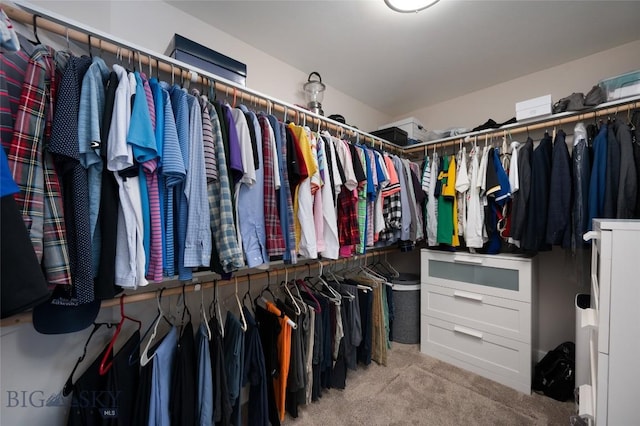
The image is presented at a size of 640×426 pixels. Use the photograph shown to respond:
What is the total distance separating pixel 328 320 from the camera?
5.21 ft

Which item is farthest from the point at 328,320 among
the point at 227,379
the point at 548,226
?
the point at 548,226

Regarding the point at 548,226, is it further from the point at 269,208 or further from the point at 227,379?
the point at 227,379

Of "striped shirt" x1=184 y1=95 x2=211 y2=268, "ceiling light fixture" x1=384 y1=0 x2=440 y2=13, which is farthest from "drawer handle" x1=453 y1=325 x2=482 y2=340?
"ceiling light fixture" x1=384 y1=0 x2=440 y2=13

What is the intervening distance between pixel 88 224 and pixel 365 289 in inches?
64.0

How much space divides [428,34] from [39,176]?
2.16 meters

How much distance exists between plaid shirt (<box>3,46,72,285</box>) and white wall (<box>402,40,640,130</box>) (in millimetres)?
2962

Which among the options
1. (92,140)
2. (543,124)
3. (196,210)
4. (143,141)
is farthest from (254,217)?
(543,124)

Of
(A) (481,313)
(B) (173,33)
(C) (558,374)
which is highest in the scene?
(B) (173,33)

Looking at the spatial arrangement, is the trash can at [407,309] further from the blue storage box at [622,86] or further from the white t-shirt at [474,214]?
the blue storage box at [622,86]

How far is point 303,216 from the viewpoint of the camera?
1.31 meters

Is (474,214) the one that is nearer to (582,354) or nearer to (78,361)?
(582,354)

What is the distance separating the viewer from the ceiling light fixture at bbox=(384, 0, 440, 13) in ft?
4.34

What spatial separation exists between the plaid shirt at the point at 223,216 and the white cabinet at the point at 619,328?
1.16 metres

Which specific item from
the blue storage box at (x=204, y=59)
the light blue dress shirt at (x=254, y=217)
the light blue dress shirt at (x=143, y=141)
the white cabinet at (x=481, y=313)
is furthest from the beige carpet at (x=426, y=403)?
the blue storage box at (x=204, y=59)
